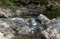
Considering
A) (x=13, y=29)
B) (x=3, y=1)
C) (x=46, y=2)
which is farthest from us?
(x=46, y=2)

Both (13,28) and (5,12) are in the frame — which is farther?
(5,12)

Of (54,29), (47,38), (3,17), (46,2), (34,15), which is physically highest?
(46,2)

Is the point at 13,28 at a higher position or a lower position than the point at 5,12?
lower

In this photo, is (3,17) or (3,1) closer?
(3,17)

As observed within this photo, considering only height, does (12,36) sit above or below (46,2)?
below

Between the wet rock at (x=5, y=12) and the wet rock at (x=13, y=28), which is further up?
the wet rock at (x=5, y=12)

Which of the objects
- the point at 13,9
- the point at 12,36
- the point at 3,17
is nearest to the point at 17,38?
the point at 12,36

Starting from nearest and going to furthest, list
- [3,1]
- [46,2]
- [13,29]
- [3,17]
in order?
[13,29]
[3,17]
[3,1]
[46,2]

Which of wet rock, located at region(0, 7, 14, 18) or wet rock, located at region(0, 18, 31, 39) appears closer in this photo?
wet rock, located at region(0, 18, 31, 39)

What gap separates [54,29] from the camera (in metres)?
14.5

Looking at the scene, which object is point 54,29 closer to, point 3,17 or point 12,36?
point 12,36

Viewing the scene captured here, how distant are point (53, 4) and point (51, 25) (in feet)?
31.7

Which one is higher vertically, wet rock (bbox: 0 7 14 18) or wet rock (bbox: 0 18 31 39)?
wet rock (bbox: 0 7 14 18)

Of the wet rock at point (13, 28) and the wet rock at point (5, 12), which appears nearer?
the wet rock at point (13, 28)
